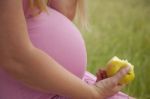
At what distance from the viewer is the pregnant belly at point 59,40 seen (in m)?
1.34

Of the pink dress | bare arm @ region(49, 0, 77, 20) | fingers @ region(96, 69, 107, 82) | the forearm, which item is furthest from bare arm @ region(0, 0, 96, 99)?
bare arm @ region(49, 0, 77, 20)

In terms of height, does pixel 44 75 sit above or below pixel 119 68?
below

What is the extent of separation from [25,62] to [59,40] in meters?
0.22

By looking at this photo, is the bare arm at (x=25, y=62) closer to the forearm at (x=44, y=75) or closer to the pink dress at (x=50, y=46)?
the forearm at (x=44, y=75)

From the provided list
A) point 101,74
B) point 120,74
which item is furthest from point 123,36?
point 120,74

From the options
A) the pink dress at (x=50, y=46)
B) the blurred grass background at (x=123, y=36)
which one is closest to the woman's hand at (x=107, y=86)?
the pink dress at (x=50, y=46)

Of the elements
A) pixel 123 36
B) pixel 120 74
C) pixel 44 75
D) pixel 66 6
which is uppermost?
pixel 123 36

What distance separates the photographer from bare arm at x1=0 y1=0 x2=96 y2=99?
1.14 meters

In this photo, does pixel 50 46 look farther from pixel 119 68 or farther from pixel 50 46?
pixel 119 68

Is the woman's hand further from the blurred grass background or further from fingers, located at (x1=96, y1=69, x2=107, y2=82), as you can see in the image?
the blurred grass background

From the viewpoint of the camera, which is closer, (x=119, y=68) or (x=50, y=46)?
(x=50, y=46)

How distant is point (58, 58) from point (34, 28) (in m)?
0.12


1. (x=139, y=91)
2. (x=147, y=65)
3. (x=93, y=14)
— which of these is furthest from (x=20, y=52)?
(x=93, y=14)

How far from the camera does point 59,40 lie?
1391mm
